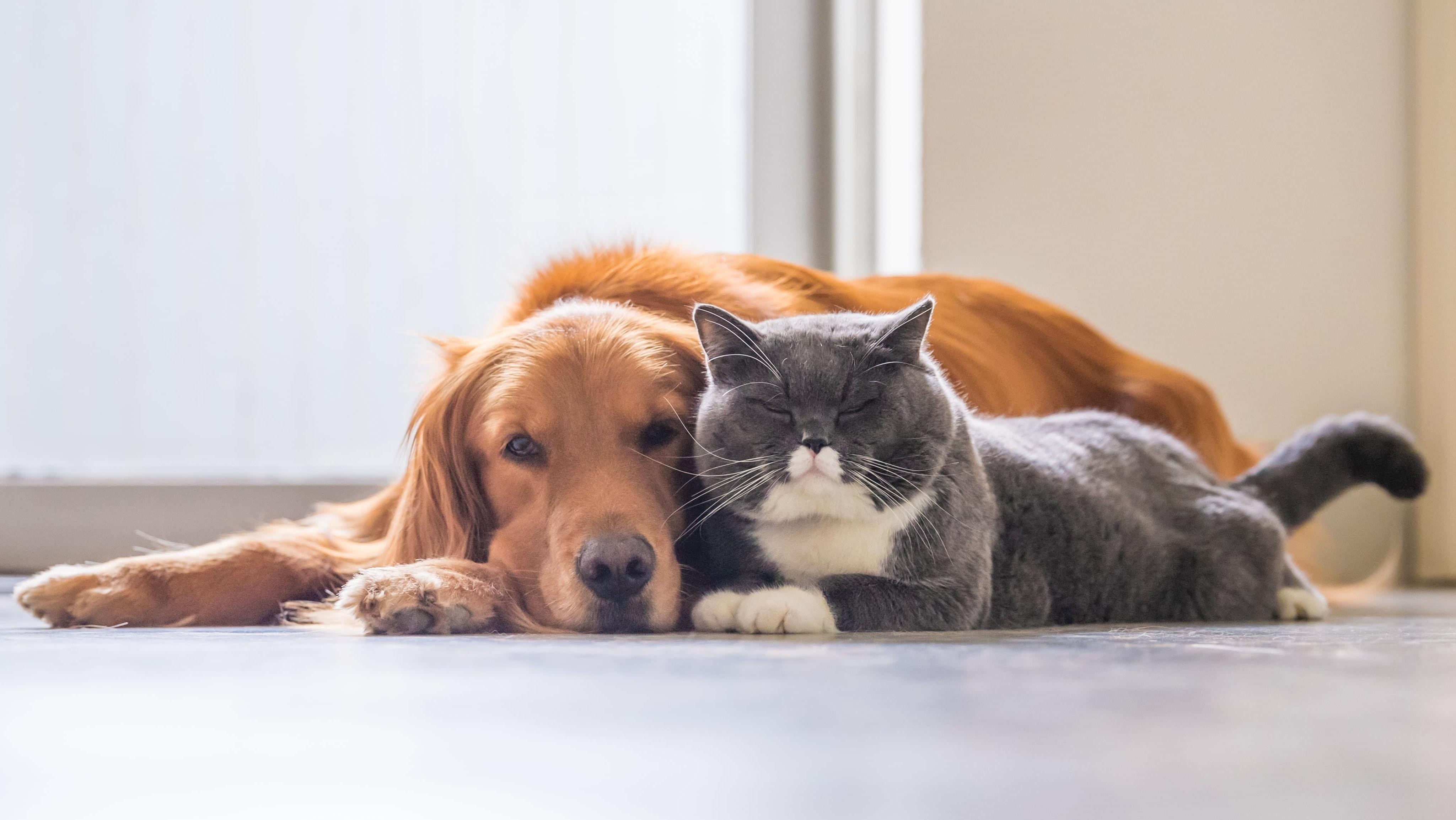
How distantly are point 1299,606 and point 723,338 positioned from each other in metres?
0.90

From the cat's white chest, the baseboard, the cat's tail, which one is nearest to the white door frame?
the cat's tail

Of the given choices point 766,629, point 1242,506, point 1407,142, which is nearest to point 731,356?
point 766,629

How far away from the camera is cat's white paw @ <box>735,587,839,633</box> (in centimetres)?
125

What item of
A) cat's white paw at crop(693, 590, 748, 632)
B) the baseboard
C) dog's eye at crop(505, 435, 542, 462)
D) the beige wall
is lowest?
the baseboard

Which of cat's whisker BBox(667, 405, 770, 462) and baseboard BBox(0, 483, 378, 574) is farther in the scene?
baseboard BBox(0, 483, 378, 574)

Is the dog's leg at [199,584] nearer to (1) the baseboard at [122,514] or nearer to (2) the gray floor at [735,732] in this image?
(2) the gray floor at [735,732]

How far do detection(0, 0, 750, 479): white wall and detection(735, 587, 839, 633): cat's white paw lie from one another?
5.41 ft

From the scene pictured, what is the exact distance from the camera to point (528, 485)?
150 cm

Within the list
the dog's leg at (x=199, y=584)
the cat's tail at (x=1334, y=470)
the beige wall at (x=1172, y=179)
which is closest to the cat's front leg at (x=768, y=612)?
the dog's leg at (x=199, y=584)

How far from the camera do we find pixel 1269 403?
2973 millimetres

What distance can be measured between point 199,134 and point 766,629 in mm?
2340

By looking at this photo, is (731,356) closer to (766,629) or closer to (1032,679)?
(766,629)

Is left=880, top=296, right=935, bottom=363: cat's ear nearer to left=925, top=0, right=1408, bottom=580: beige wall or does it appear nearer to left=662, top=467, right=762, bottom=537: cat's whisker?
left=662, top=467, right=762, bottom=537: cat's whisker

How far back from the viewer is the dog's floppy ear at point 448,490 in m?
1.58
